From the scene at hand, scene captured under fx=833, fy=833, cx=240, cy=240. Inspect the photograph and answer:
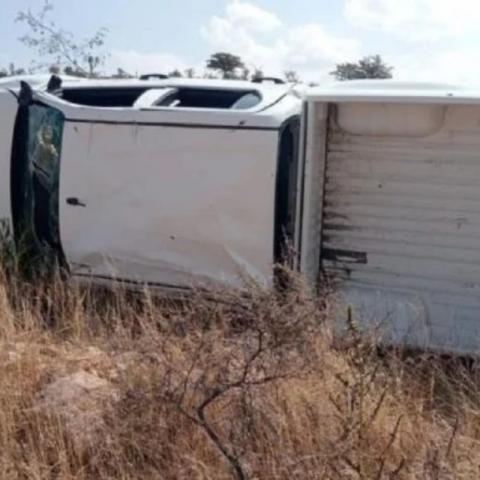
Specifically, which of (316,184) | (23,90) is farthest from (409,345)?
(23,90)

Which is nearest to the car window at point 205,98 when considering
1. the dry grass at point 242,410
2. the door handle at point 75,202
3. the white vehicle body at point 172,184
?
the white vehicle body at point 172,184

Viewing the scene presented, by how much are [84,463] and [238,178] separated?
225cm

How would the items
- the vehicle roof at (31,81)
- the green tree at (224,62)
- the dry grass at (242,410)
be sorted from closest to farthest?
the dry grass at (242,410) < the vehicle roof at (31,81) < the green tree at (224,62)

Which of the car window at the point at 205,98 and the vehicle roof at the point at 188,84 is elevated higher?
the vehicle roof at the point at 188,84

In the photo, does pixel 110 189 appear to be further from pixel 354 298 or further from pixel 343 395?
pixel 343 395

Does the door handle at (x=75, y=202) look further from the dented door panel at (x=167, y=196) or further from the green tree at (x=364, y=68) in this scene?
the green tree at (x=364, y=68)

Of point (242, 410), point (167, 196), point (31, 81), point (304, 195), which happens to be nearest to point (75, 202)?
point (167, 196)

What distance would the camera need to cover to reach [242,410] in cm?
316

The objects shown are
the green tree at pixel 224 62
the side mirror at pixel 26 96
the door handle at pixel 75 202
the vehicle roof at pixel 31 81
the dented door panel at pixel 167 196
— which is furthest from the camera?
the green tree at pixel 224 62

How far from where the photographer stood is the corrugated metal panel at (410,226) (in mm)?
4711

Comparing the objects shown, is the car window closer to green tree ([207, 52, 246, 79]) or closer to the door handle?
the door handle

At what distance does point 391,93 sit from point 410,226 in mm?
800

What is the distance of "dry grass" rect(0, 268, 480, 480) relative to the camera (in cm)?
298

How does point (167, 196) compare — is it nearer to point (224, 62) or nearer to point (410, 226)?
point (410, 226)
